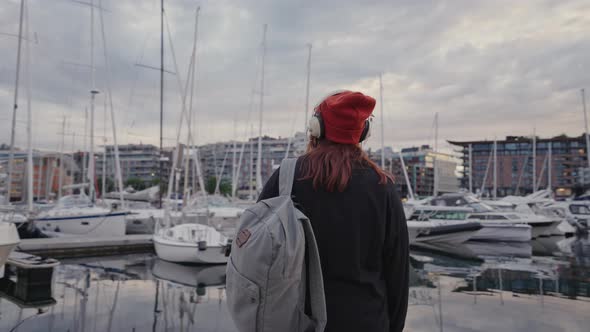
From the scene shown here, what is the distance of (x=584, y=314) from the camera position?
8.08 meters

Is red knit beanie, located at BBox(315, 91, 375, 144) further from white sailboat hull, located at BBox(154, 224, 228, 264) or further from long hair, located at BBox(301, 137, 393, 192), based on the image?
white sailboat hull, located at BBox(154, 224, 228, 264)

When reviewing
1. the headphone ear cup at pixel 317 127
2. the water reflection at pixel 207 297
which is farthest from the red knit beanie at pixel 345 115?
the water reflection at pixel 207 297

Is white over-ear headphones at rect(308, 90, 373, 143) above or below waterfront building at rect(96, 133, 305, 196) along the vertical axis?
below

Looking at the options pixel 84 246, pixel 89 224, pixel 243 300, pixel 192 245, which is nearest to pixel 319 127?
pixel 243 300

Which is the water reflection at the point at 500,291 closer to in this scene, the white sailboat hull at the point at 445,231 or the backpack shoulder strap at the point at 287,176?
the white sailboat hull at the point at 445,231

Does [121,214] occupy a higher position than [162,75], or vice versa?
[162,75]

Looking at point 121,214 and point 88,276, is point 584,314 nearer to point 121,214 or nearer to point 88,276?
point 88,276

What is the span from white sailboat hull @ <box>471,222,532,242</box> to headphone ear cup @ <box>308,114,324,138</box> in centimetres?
2318

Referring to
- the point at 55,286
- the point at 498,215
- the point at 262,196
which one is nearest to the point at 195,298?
the point at 55,286

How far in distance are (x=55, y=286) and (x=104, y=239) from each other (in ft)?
19.9

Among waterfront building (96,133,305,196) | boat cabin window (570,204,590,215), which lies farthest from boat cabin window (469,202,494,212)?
waterfront building (96,133,305,196)

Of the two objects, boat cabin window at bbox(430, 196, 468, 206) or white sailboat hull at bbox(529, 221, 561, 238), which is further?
boat cabin window at bbox(430, 196, 468, 206)

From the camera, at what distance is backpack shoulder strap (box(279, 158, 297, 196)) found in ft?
5.29

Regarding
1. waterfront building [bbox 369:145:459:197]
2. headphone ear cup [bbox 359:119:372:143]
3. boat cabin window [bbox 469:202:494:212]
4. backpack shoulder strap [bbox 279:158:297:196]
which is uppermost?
waterfront building [bbox 369:145:459:197]
